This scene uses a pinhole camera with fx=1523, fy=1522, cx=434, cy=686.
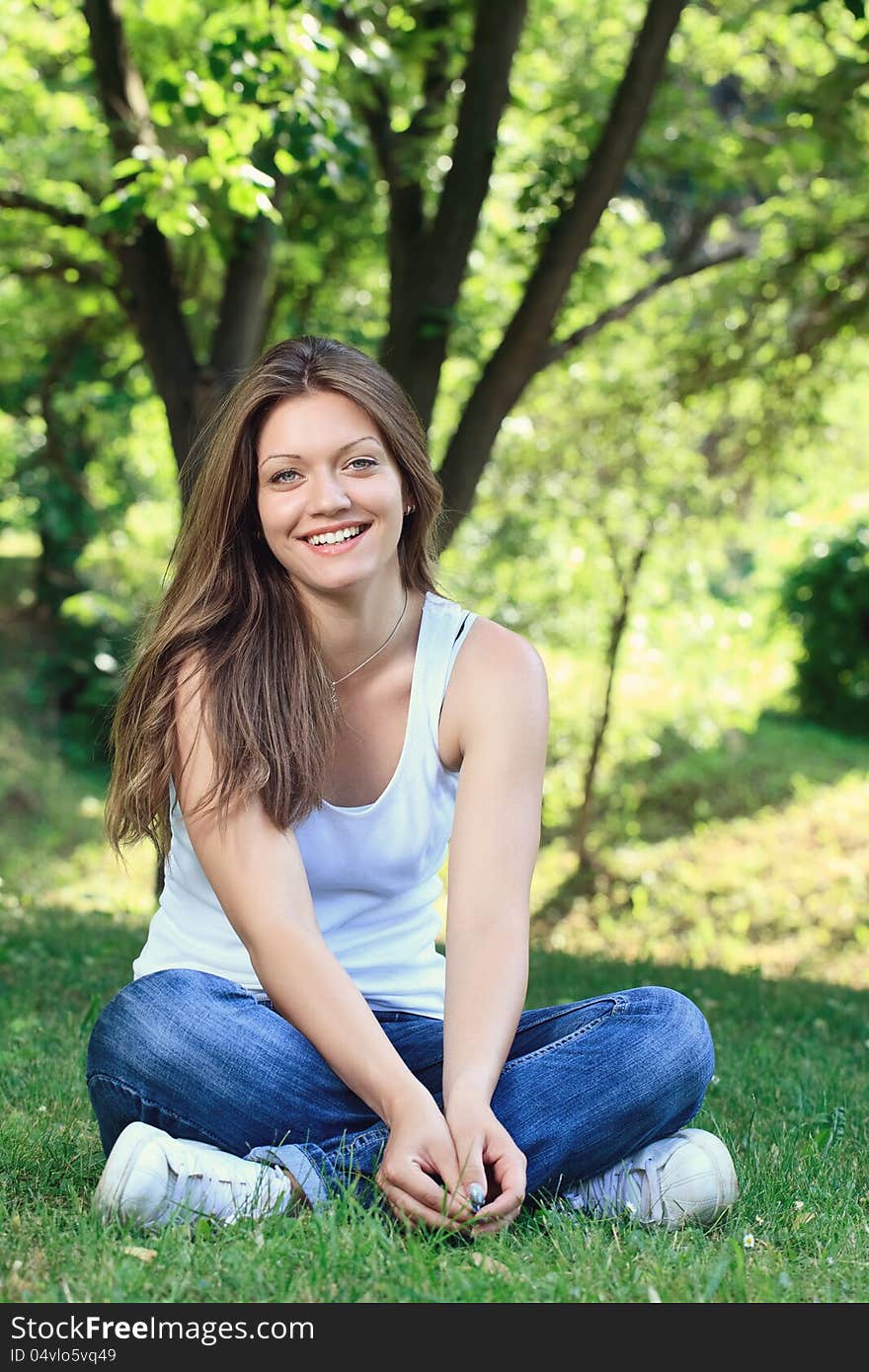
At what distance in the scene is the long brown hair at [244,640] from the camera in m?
2.93

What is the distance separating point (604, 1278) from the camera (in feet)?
7.42

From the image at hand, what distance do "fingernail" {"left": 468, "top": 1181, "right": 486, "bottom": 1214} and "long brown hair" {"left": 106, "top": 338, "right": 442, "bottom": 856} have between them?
0.75 meters

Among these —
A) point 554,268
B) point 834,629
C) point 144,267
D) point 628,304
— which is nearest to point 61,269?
point 144,267

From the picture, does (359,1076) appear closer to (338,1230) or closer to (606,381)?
(338,1230)

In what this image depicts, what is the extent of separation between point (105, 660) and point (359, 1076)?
12.4 metres

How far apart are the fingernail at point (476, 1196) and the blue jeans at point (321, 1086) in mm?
220

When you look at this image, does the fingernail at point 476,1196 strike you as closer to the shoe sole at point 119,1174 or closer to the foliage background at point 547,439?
the foliage background at point 547,439

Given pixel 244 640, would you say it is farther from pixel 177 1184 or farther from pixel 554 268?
pixel 554 268

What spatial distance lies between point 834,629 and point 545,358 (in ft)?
26.2

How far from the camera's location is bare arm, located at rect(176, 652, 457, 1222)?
260 cm

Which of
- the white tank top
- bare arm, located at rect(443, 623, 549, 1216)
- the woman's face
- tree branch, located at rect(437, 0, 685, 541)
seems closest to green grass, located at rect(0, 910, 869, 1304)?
bare arm, located at rect(443, 623, 549, 1216)

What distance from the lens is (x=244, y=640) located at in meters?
3.09

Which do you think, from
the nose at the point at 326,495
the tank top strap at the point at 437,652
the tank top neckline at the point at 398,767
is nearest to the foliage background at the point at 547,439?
the tank top strap at the point at 437,652

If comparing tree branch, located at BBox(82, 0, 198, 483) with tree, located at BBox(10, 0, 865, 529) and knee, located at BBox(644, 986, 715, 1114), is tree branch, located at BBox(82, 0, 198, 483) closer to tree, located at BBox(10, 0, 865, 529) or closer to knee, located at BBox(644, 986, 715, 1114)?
tree, located at BBox(10, 0, 865, 529)
